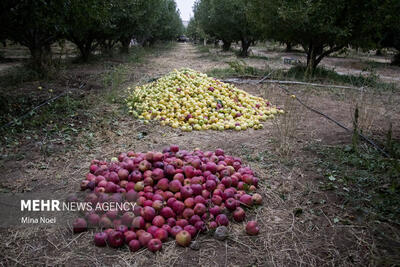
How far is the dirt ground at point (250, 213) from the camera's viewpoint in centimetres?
224

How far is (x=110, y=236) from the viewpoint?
7.54 feet

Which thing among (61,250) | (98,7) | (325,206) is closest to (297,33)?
(98,7)

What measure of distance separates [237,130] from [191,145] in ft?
3.77

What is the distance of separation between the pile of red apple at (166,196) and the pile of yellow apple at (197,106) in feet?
7.02

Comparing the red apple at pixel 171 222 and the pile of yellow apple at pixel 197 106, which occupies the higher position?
the pile of yellow apple at pixel 197 106

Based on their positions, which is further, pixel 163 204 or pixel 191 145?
pixel 191 145

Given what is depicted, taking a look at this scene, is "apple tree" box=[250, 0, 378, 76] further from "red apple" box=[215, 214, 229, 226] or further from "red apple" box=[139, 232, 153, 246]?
"red apple" box=[139, 232, 153, 246]

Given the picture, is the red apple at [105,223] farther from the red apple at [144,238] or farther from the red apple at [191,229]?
the red apple at [191,229]

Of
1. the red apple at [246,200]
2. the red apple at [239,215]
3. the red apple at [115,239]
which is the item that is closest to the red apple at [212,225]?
the red apple at [239,215]

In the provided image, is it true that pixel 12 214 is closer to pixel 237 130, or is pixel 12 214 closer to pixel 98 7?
pixel 237 130

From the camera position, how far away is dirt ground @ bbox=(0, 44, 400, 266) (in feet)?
7.36

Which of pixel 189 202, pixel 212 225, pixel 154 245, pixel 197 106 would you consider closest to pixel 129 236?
pixel 154 245

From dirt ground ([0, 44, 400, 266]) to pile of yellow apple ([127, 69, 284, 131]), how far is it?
0.26 metres

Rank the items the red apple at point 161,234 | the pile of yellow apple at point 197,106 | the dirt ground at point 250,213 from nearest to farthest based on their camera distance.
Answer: the dirt ground at point 250,213
the red apple at point 161,234
the pile of yellow apple at point 197,106
